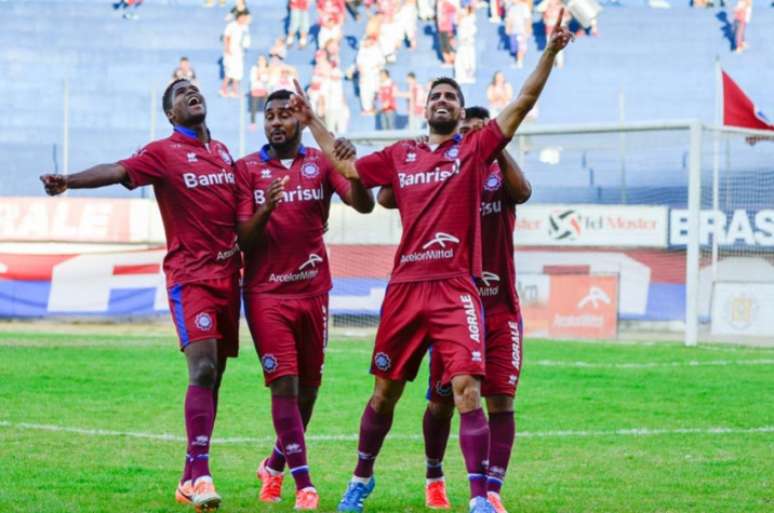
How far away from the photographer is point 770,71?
1486 inches

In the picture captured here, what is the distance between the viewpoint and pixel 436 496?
8969mm

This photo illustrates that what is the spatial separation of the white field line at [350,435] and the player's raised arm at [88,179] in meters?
3.84

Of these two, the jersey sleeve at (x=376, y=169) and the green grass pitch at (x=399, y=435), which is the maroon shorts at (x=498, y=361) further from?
the jersey sleeve at (x=376, y=169)

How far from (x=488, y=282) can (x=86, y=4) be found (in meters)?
31.9

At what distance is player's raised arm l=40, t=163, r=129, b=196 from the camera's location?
8.55 meters

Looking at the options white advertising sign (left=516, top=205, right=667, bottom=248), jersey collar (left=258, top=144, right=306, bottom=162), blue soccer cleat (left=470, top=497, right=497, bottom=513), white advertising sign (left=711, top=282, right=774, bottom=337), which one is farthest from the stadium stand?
blue soccer cleat (left=470, top=497, right=497, bottom=513)

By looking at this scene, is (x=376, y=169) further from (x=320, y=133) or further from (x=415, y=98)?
(x=415, y=98)

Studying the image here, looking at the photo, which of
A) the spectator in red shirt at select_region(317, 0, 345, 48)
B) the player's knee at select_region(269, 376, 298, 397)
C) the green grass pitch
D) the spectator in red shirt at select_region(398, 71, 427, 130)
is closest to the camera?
the player's knee at select_region(269, 376, 298, 397)

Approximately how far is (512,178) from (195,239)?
1985mm

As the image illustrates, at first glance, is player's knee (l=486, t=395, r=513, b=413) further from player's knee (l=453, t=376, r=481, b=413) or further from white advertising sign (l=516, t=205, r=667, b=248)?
white advertising sign (l=516, t=205, r=667, b=248)

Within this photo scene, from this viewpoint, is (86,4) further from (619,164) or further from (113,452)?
(113,452)

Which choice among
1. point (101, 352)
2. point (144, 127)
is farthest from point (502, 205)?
point (144, 127)

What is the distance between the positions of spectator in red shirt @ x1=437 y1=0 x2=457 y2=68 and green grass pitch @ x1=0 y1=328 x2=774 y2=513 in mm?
16426

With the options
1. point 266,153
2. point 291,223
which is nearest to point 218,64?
point 266,153
